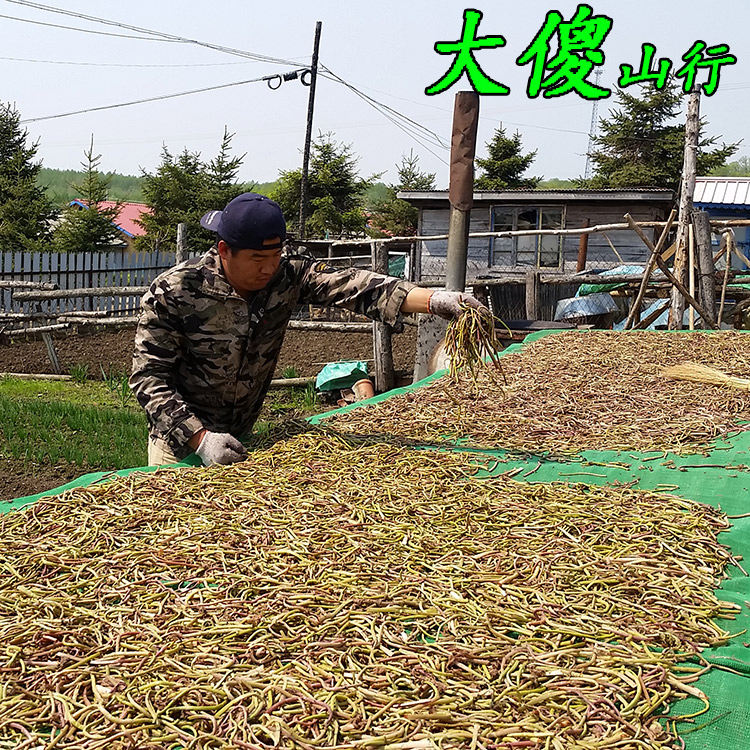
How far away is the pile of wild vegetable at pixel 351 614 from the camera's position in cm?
140

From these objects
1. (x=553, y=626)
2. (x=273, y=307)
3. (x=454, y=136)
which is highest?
(x=454, y=136)

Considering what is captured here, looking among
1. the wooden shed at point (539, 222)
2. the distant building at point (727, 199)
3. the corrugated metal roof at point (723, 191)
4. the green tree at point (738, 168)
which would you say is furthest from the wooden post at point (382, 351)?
the green tree at point (738, 168)

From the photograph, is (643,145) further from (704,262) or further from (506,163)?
(704,262)

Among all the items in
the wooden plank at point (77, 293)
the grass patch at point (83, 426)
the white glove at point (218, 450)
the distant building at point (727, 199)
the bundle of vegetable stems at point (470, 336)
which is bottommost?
the grass patch at point (83, 426)

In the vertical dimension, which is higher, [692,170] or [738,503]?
[692,170]

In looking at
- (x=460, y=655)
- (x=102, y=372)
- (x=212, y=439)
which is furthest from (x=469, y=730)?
(x=102, y=372)

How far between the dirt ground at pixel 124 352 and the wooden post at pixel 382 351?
0.49 meters

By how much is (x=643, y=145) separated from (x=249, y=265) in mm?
32509

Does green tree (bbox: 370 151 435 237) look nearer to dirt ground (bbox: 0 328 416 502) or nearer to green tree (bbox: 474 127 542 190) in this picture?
green tree (bbox: 474 127 542 190)

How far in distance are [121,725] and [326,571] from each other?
2.32 ft

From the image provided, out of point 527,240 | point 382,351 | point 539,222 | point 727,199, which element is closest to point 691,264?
point 382,351

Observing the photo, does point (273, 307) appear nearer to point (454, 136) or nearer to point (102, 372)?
point (454, 136)

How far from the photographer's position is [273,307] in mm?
3566

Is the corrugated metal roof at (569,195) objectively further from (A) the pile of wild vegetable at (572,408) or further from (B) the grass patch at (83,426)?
(A) the pile of wild vegetable at (572,408)
